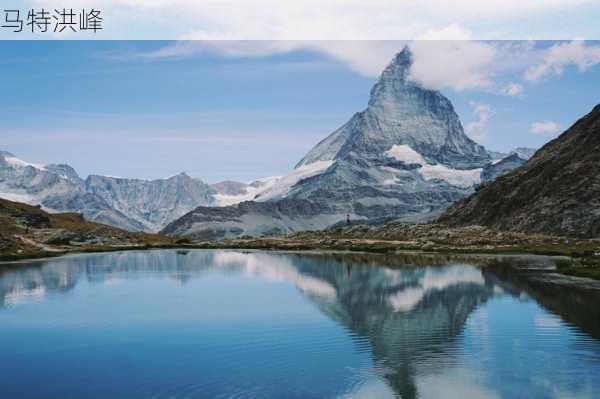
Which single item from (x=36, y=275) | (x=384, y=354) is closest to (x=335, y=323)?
(x=384, y=354)

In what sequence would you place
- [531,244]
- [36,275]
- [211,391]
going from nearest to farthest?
[211,391]
[36,275]
[531,244]

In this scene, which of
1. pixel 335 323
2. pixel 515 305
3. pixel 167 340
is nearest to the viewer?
pixel 167 340

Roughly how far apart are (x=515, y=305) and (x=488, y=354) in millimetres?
28121

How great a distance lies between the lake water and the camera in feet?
153

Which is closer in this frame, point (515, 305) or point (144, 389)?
point (144, 389)

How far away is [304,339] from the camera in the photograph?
205 feet

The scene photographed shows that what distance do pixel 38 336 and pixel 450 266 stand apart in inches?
3674

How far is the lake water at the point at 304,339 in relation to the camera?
46594 millimetres

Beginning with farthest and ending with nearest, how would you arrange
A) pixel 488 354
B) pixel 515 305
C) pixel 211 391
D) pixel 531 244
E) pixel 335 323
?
1. pixel 531 244
2. pixel 515 305
3. pixel 335 323
4. pixel 488 354
5. pixel 211 391

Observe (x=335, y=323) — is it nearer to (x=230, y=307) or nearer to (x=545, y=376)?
(x=230, y=307)

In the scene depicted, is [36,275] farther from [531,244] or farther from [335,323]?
[531,244]

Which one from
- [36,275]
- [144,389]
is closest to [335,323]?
[144,389]

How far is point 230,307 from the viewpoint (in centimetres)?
8631

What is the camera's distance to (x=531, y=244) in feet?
617
